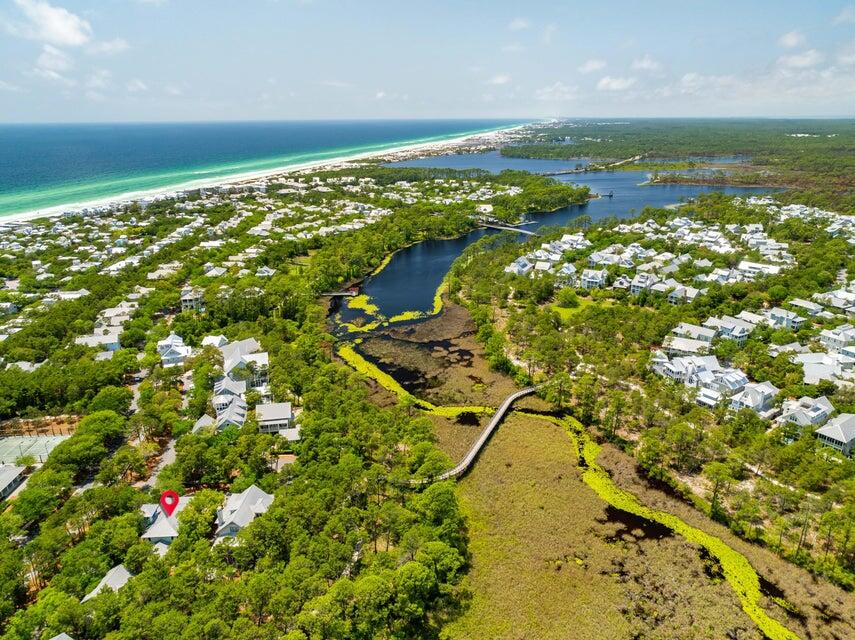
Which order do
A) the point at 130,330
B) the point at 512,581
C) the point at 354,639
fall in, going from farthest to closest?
the point at 130,330, the point at 512,581, the point at 354,639

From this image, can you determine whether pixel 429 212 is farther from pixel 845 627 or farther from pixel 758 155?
pixel 758 155

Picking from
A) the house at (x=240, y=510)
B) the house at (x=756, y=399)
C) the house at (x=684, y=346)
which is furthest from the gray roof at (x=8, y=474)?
the house at (x=684, y=346)

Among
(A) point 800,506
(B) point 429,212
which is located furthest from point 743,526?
(B) point 429,212

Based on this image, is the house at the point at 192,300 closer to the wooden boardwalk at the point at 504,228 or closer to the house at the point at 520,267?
the house at the point at 520,267

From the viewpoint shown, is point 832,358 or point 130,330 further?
point 130,330

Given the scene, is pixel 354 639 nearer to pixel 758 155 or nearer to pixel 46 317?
pixel 46 317

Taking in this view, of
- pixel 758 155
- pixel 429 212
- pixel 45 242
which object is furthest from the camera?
pixel 758 155

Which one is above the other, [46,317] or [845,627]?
[46,317]

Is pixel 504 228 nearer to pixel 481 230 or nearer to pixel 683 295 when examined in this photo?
pixel 481 230
